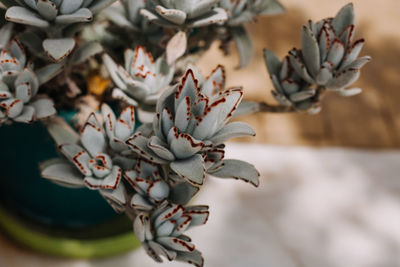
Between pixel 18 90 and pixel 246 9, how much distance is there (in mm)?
280

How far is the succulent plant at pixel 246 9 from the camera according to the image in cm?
55

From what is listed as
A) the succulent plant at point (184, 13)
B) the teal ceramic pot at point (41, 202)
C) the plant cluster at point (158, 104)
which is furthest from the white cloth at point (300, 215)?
the succulent plant at point (184, 13)

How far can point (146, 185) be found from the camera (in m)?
0.45

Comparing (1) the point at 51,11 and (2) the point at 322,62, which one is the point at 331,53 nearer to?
(2) the point at 322,62

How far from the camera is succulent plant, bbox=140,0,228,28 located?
47 cm

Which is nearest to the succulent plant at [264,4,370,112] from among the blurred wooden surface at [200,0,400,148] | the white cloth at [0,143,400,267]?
the white cloth at [0,143,400,267]

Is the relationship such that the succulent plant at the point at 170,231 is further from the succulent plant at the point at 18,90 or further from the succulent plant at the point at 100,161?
the succulent plant at the point at 18,90

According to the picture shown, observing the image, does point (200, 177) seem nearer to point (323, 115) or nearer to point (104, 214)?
point (104, 214)

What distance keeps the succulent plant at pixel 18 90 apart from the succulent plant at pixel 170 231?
0.15m

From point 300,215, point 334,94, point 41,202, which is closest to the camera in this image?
point 41,202

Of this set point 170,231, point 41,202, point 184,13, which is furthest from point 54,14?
point 41,202

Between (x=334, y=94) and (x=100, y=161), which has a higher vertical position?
(x=100, y=161)

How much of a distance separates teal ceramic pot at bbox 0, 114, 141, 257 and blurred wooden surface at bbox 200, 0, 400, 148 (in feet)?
1.49

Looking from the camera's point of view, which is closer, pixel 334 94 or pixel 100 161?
pixel 100 161
